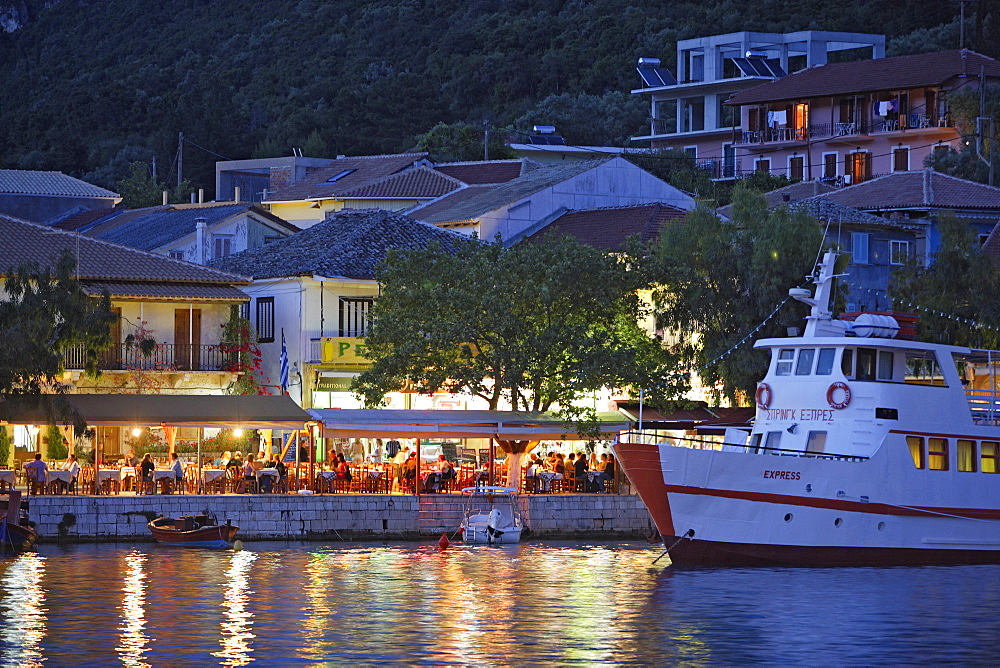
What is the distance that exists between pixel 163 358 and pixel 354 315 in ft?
22.7

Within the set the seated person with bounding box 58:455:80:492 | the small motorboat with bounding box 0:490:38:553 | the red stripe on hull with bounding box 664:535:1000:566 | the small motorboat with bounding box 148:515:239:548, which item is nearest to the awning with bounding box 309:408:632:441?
the small motorboat with bounding box 148:515:239:548

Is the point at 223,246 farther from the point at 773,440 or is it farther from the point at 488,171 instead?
the point at 773,440

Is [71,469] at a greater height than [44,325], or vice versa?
[44,325]

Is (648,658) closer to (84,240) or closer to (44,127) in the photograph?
(84,240)

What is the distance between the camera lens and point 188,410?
4800 cm

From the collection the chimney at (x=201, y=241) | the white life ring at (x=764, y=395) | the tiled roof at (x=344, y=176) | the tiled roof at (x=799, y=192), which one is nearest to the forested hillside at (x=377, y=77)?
the tiled roof at (x=344, y=176)

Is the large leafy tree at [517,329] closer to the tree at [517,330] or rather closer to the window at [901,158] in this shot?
the tree at [517,330]

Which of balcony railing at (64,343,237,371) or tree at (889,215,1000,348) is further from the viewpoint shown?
tree at (889,215,1000,348)

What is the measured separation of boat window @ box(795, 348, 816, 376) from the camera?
41.0 meters

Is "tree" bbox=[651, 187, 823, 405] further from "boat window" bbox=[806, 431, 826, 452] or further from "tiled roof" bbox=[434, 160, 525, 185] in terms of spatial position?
"tiled roof" bbox=[434, 160, 525, 185]

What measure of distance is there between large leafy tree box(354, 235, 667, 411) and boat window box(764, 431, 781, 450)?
8.33m

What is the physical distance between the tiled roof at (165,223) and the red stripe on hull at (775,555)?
3389cm

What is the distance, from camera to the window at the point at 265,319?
5741 cm

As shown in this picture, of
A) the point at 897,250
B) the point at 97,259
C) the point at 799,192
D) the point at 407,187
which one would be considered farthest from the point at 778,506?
the point at 407,187
